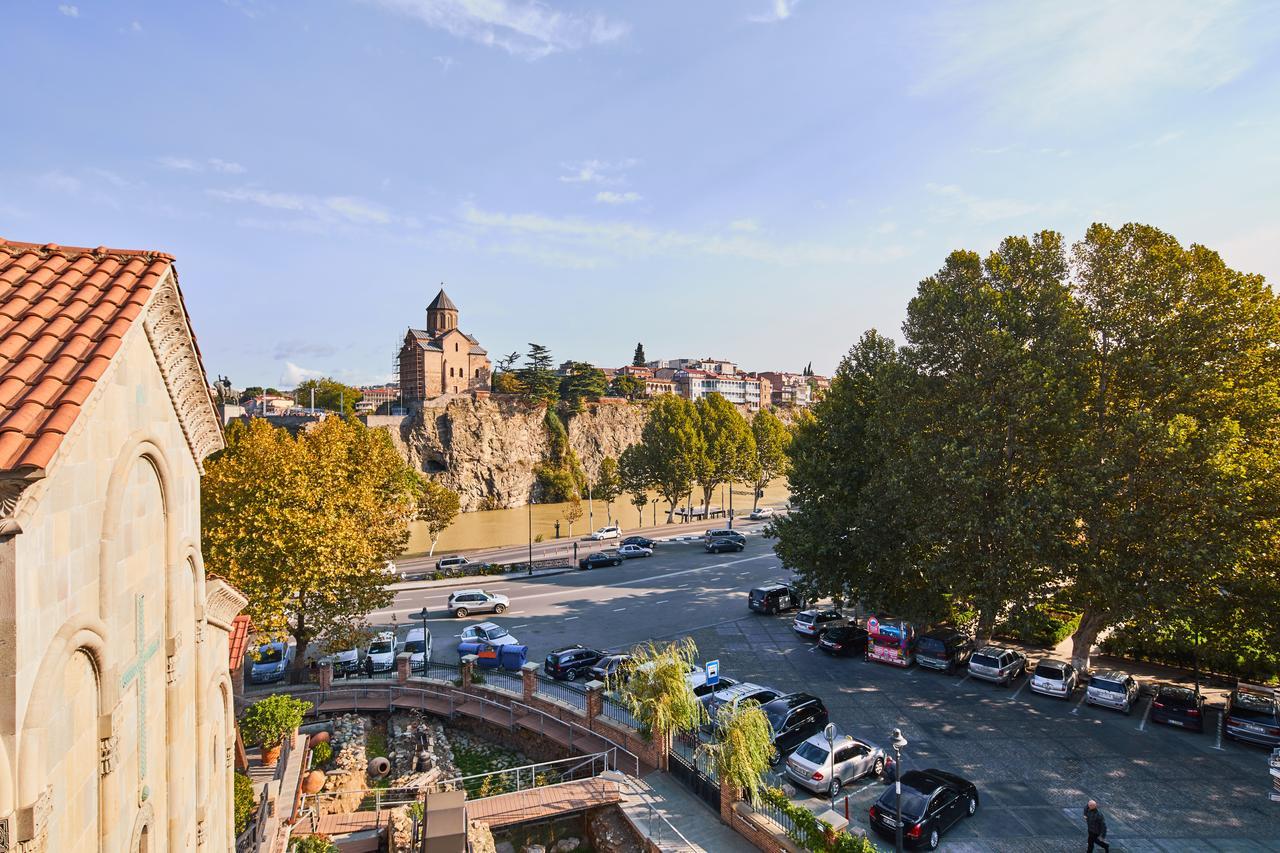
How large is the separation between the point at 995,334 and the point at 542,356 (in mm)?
78585

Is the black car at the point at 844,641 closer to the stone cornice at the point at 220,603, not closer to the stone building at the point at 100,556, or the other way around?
the stone cornice at the point at 220,603

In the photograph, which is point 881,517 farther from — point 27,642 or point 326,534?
point 27,642

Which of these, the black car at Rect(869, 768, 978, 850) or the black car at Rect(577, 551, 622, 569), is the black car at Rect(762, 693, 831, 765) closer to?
the black car at Rect(869, 768, 978, 850)

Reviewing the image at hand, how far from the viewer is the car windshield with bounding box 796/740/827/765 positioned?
16.7 m

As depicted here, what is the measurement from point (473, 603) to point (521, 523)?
4511 centimetres

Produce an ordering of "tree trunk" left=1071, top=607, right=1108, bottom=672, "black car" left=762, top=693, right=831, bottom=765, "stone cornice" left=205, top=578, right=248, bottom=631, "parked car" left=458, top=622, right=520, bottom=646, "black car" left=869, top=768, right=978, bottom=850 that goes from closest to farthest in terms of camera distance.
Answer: "stone cornice" left=205, top=578, right=248, bottom=631 → "black car" left=869, top=768, right=978, bottom=850 → "black car" left=762, top=693, right=831, bottom=765 → "tree trunk" left=1071, top=607, right=1108, bottom=672 → "parked car" left=458, top=622, right=520, bottom=646

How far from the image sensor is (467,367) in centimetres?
10062

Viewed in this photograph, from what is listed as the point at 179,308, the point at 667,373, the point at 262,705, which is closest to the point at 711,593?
the point at 262,705

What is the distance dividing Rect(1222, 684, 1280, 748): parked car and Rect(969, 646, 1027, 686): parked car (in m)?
5.69

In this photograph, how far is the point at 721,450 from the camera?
65125mm

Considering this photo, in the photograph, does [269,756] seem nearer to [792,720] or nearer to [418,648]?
[418,648]

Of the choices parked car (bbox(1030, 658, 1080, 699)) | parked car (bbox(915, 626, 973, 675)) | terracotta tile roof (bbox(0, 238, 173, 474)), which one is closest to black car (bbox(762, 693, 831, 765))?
parked car (bbox(915, 626, 973, 675))

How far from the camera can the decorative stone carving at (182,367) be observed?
743cm

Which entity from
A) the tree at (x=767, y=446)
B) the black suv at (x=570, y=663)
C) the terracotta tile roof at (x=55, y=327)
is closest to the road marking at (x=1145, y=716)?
the black suv at (x=570, y=663)
